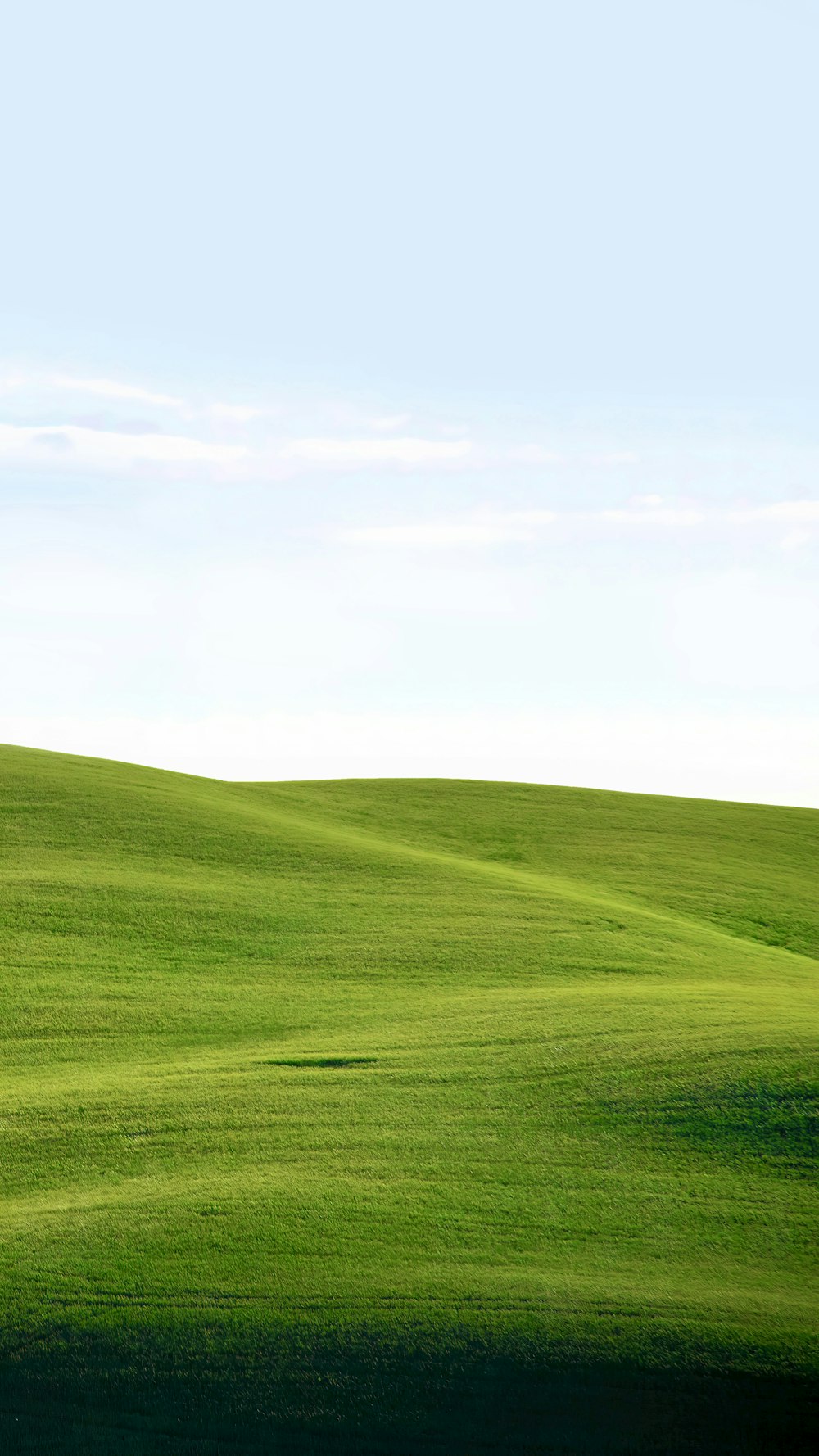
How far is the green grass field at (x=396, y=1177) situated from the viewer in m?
6.59

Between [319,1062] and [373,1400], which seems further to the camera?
[319,1062]

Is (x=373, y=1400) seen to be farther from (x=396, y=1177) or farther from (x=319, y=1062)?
(x=319, y=1062)

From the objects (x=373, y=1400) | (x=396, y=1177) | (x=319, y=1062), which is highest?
(x=319, y=1062)

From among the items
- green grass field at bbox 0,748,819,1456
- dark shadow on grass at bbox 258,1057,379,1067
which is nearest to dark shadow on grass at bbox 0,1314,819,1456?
green grass field at bbox 0,748,819,1456

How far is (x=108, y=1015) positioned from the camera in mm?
13148

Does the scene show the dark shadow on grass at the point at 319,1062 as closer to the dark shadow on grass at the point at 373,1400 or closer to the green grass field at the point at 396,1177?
the green grass field at the point at 396,1177

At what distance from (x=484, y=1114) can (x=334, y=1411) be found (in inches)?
137

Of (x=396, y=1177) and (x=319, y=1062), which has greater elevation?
(x=319, y=1062)

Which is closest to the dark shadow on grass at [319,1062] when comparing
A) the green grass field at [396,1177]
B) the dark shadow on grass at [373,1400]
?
the green grass field at [396,1177]

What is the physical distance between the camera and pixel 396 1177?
8688mm

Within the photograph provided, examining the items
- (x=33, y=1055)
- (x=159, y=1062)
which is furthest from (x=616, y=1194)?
(x=33, y=1055)

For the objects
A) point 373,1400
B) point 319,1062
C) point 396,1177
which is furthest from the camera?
point 319,1062

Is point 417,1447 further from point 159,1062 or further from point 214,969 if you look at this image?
point 214,969

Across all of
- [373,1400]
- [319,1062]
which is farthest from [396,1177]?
[319,1062]
